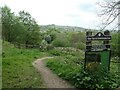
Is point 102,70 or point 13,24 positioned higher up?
point 13,24

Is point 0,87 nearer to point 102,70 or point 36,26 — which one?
point 102,70

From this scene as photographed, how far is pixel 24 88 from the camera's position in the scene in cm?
1039

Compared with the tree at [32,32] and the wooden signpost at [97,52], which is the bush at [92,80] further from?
the tree at [32,32]

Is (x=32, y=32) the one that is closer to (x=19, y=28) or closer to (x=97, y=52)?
(x=19, y=28)

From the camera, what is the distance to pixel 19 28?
48.2 meters

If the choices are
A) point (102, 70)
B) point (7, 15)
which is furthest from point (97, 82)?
point (7, 15)

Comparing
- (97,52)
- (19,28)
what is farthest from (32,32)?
(97,52)

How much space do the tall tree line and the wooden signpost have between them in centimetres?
3067

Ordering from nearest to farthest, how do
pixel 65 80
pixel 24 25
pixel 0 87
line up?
pixel 0 87 → pixel 65 80 → pixel 24 25

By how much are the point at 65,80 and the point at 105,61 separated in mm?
2204

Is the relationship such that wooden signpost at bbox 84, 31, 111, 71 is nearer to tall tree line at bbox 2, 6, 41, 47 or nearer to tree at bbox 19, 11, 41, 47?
tall tree line at bbox 2, 6, 41, 47

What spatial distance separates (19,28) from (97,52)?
36.6 meters

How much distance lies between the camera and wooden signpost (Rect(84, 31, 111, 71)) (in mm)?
12304

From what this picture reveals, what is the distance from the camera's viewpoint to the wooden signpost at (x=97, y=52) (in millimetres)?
12304
